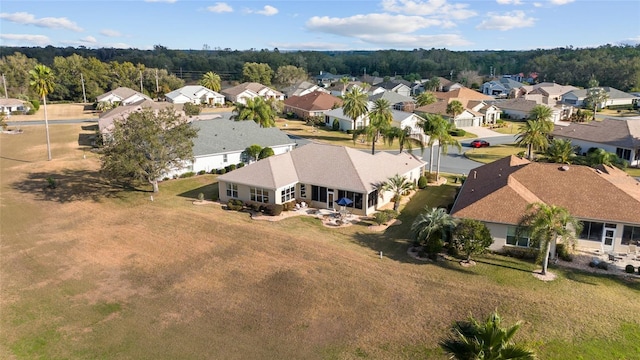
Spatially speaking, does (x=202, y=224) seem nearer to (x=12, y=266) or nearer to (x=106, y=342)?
(x=12, y=266)

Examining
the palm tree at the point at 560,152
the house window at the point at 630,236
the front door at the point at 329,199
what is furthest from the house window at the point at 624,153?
the front door at the point at 329,199

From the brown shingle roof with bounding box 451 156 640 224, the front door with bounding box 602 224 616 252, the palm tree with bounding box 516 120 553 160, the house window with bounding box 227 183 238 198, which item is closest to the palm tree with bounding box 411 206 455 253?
the brown shingle roof with bounding box 451 156 640 224

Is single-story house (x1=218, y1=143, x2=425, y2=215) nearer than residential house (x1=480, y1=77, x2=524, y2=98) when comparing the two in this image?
Yes

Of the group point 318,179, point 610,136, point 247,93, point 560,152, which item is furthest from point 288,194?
point 247,93

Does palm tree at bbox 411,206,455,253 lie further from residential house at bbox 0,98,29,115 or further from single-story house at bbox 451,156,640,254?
residential house at bbox 0,98,29,115

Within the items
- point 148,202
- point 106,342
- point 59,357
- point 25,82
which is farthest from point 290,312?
point 25,82

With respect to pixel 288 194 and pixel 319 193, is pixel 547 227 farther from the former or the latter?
pixel 288 194

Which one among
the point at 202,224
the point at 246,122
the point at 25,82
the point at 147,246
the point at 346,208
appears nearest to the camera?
the point at 147,246
